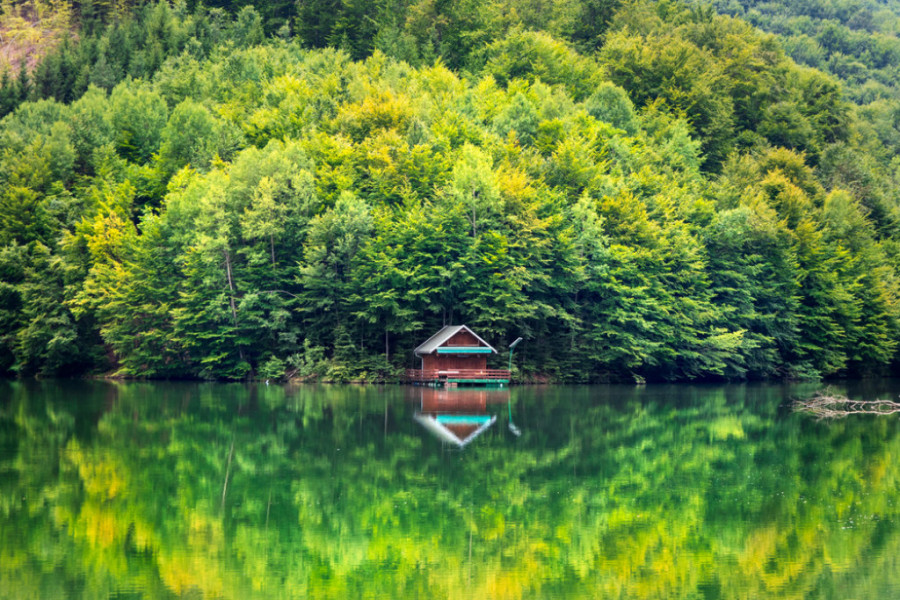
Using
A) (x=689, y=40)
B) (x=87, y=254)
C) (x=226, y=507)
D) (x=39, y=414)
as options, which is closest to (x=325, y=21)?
(x=689, y=40)

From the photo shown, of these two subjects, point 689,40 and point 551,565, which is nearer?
point 551,565

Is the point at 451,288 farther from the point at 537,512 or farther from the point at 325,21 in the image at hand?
the point at 325,21

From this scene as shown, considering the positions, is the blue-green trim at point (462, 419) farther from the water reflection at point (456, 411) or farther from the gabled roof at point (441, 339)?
the gabled roof at point (441, 339)

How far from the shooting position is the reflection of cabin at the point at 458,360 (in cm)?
5538

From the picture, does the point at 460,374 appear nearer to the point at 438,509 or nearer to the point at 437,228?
the point at 437,228

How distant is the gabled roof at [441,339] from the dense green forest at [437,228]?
4.11 feet

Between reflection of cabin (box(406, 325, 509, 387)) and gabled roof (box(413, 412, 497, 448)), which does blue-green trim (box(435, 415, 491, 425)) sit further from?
reflection of cabin (box(406, 325, 509, 387))

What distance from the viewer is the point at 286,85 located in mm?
80438

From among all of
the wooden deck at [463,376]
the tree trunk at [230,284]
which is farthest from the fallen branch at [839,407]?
the tree trunk at [230,284]

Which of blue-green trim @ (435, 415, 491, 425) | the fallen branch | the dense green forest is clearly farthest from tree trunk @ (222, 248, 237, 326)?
the fallen branch

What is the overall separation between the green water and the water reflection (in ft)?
2.35

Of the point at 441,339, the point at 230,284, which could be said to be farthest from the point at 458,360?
the point at 230,284

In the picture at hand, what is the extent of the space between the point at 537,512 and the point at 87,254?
50.4 metres

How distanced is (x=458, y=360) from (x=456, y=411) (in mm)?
17306
